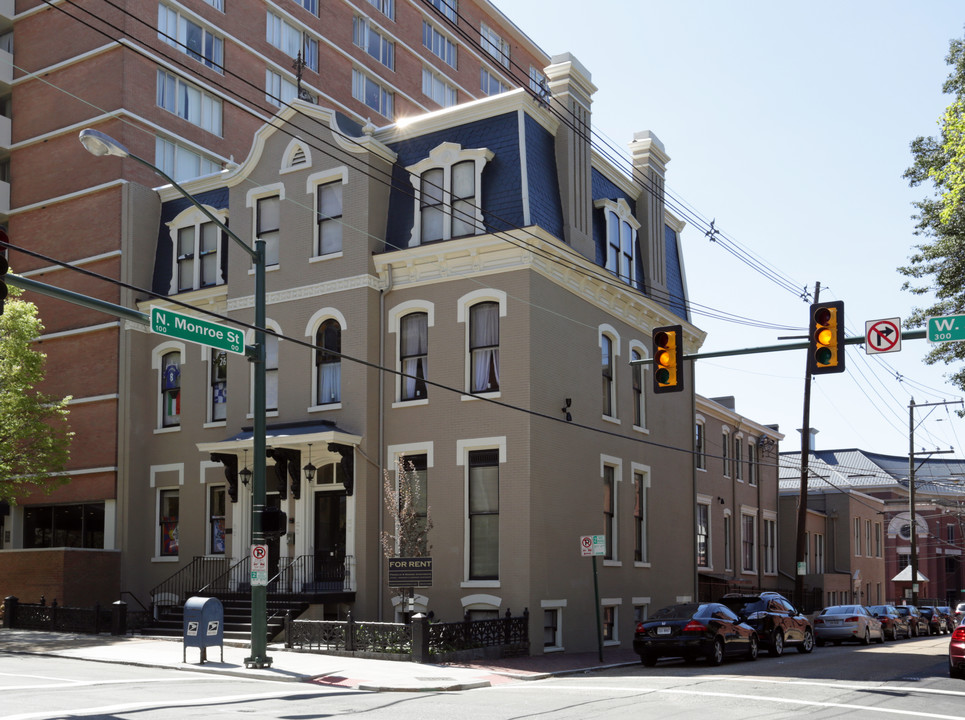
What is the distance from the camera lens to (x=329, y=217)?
2756cm

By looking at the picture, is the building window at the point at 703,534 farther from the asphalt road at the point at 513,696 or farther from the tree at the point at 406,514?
the asphalt road at the point at 513,696

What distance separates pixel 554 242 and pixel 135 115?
17.7 m

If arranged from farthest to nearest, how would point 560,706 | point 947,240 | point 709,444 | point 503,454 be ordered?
1. point 709,444
2. point 947,240
3. point 503,454
4. point 560,706

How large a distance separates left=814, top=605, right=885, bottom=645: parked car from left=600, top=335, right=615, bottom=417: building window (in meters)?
11.1

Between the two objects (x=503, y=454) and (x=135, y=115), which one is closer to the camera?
(x=503, y=454)

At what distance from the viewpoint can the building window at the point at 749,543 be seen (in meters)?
46.0

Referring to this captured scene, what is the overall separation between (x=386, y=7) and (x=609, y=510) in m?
35.8

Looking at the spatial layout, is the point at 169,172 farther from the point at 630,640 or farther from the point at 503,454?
the point at 630,640

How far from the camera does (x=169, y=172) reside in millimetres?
38000

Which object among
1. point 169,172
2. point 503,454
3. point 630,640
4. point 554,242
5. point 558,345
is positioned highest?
point 169,172

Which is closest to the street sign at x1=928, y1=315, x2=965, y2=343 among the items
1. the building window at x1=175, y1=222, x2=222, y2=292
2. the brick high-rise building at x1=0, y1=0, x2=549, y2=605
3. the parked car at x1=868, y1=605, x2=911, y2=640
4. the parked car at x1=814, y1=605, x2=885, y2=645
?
the brick high-rise building at x1=0, y1=0, x2=549, y2=605

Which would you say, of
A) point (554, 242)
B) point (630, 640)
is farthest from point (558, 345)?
point (630, 640)

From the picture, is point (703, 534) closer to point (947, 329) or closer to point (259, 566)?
point (259, 566)

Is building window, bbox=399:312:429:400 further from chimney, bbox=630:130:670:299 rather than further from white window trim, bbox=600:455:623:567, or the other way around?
chimney, bbox=630:130:670:299
